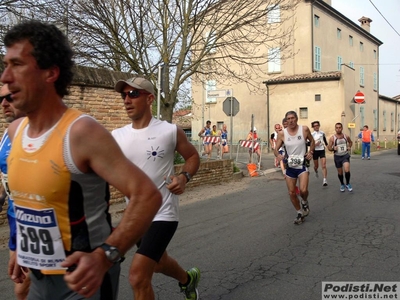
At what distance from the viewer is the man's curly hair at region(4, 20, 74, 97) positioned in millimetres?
1816

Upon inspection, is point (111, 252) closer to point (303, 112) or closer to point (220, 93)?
point (220, 93)

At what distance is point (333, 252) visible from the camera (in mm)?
5625

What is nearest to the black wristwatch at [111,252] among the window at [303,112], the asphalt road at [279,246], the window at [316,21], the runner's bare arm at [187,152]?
the runner's bare arm at [187,152]

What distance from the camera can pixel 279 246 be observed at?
19.6ft

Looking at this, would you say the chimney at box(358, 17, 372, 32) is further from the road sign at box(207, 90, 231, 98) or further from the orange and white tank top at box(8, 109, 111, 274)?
the orange and white tank top at box(8, 109, 111, 274)

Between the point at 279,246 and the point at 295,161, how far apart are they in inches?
79.4

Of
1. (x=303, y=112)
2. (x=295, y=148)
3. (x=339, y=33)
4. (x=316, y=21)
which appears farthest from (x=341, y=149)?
(x=339, y=33)

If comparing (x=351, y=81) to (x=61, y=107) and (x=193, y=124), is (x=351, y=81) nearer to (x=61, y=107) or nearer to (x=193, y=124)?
(x=193, y=124)

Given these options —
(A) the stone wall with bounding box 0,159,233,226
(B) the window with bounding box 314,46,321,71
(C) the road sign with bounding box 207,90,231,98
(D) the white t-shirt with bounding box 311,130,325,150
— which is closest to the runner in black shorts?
(D) the white t-shirt with bounding box 311,130,325,150

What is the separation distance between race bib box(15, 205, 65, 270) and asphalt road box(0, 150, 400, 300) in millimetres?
2476

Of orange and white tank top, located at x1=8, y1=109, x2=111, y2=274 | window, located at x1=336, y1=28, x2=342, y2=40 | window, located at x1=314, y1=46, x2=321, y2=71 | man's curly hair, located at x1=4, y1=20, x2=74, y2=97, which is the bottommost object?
orange and white tank top, located at x1=8, y1=109, x2=111, y2=274

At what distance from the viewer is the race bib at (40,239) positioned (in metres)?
1.85

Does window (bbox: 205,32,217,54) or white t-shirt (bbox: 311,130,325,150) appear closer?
white t-shirt (bbox: 311,130,325,150)

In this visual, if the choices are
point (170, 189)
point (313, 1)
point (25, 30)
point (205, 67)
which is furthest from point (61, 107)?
point (313, 1)
